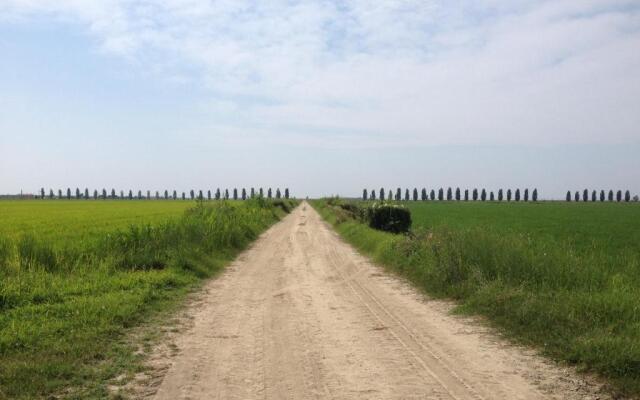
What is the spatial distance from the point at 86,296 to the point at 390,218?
19310 millimetres

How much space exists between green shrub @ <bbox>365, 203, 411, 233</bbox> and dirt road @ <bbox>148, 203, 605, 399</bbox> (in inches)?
616

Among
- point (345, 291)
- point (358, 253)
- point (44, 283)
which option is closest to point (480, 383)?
point (345, 291)

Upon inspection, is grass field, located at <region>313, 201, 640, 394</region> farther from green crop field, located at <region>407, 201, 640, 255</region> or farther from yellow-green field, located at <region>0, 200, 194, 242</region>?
yellow-green field, located at <region>0, 200, 194, 242</region>

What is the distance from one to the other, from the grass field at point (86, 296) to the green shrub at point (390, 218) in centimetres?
1008

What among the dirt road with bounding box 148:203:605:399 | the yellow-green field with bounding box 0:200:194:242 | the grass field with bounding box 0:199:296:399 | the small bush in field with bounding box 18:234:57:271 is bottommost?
the dirt road with bounding box 148:203:605:399

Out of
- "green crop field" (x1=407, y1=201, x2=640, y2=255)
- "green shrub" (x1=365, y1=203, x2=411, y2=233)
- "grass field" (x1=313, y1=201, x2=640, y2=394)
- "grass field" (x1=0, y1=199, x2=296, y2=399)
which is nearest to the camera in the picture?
"grass field" (x1=0, y1=199, x2=296, y2=399)

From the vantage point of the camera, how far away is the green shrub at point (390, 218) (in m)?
28.0

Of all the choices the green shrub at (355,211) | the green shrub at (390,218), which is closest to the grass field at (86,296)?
the green shrub at (390,218)

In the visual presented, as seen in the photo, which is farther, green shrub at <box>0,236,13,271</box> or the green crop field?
the green crop field

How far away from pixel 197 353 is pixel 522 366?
12.7 feet


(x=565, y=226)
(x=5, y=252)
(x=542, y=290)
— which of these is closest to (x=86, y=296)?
(x=5, y=252)

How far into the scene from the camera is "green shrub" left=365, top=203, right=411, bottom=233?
2795 cm

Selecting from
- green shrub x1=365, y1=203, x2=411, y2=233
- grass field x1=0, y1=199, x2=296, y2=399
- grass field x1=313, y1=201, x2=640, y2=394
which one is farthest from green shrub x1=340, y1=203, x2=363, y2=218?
grass field x1=313, y1=201, x2=640, y2=394

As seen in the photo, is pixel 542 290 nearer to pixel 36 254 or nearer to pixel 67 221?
pixel 36 254
